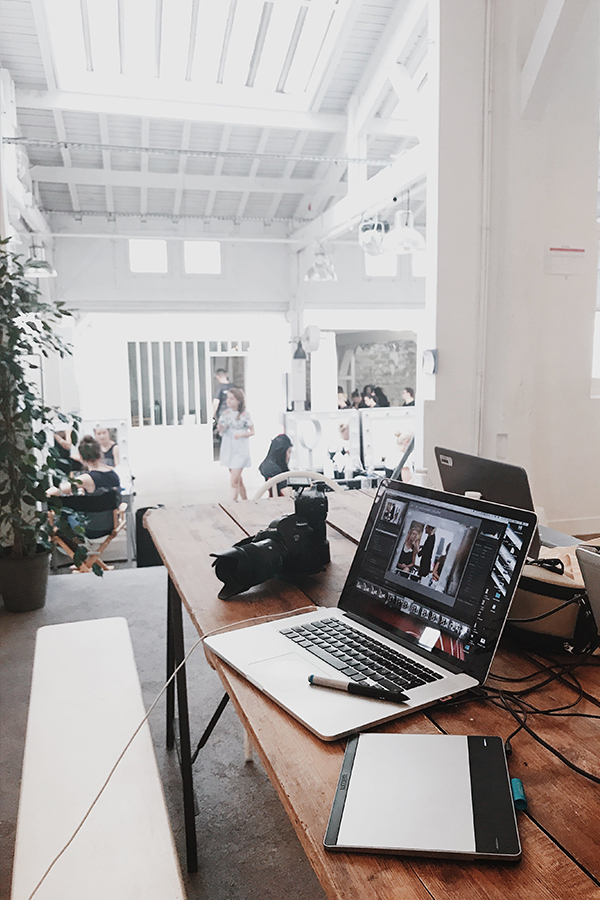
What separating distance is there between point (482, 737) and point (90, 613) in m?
3.61

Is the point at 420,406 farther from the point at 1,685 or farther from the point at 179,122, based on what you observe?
the point at 179,122

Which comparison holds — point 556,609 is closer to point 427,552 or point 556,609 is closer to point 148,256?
point 427,552

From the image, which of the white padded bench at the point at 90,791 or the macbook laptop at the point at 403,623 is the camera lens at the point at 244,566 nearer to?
the macbook laptop at the point at 403,623

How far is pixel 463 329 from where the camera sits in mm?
4375

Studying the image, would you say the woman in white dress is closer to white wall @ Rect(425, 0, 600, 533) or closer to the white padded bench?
white wall @ Rect(425, 0, 600, 533)

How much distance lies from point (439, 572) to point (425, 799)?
50 centimetres

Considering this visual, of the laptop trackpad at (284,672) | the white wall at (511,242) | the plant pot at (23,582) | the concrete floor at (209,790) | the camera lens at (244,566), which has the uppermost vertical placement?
the white wall at (511,242)

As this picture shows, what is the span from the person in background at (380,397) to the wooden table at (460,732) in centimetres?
1144

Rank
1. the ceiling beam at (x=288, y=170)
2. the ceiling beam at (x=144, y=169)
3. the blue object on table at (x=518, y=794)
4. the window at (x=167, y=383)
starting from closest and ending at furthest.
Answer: the blue object on table at (x=518, y=794) < the ceiling beam at (x=144, y=169) < the ceiling beam at (x=288, y=170) < the window at (x=167, y=383)

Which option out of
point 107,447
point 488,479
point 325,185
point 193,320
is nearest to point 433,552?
point 488,479

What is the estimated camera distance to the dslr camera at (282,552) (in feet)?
5.21

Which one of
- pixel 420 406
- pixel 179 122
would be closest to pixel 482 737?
pixel 420 406

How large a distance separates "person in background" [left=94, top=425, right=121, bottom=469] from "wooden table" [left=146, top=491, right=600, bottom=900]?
20.9 ft

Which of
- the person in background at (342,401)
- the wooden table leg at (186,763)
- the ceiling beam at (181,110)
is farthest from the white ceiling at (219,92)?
the wooden table leg at (186,763)
